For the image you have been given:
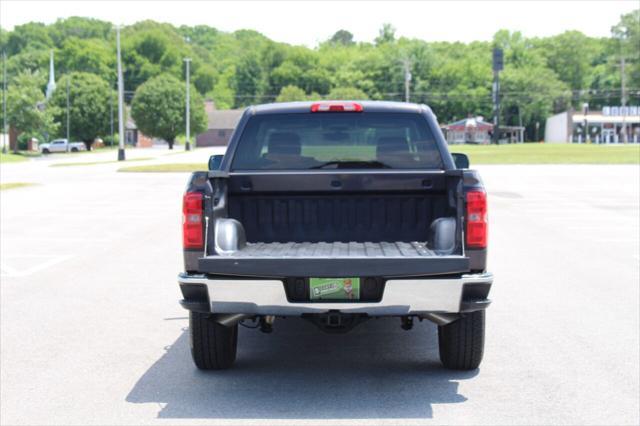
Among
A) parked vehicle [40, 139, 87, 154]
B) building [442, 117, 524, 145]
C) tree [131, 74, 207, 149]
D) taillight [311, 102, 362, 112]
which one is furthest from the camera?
building [442, 117, 524, 145]

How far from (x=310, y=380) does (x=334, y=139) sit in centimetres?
192

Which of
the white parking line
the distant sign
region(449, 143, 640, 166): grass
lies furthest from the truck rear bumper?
the distant sign

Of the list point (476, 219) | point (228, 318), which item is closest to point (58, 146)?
point (228, 318)

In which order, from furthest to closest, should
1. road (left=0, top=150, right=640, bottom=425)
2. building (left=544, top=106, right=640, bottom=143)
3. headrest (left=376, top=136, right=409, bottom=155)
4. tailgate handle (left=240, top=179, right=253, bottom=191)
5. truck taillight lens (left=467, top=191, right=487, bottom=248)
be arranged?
building (left=544, top=106, right=640, bottom=143)
headrest (left=376, top=136, right=409, bottom=155)
tailgate handle (left=240, top=179, right=253, bottom=191)
truck taillight lens (left=467, top=191, right=487, bottom=248)
road (left=0, top=150, right=640, bottom=425)

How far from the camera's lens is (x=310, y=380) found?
6.11m

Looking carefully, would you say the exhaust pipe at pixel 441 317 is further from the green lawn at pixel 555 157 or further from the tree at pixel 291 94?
the tree at pixel 291 94

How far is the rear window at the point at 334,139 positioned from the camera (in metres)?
6.73

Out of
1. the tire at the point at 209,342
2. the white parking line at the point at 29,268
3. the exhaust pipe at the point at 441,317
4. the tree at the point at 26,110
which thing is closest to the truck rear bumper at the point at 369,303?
the exhaust pipe at the point at 441,317

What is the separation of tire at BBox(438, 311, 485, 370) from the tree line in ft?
414

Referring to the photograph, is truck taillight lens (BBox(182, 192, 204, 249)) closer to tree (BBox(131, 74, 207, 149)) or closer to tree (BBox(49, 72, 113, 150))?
tree (BBox(49, 72, 113, 150))

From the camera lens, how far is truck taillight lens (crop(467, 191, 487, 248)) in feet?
18.5

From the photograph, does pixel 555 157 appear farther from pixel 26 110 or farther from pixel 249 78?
pixel 249 78

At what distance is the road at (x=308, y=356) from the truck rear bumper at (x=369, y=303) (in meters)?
0.55

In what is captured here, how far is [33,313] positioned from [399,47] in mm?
161609
